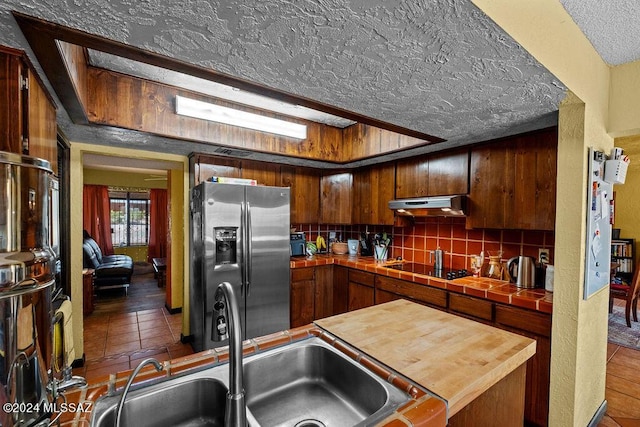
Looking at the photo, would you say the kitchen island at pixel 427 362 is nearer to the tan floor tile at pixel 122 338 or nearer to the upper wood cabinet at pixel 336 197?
the upper wood cabinet at pixel 336 197

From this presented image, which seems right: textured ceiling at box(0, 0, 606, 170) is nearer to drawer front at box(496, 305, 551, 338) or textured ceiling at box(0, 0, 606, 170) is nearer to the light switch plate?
the light switch plate

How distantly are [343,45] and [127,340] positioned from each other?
3.79 meters

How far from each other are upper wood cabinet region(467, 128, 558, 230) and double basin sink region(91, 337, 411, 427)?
195 cm

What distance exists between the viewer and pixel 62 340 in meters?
0.86

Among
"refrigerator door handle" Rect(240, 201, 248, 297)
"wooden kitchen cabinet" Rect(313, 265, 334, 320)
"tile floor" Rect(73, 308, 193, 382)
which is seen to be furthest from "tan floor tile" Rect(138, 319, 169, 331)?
"wooden kitchen cabinet" Rect(313, 265, 334, 320)

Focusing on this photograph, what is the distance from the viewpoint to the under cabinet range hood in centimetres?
258

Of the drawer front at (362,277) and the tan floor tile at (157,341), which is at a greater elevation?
the drawer front at (362,277)

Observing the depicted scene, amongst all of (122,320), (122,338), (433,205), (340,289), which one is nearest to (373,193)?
(433,205)

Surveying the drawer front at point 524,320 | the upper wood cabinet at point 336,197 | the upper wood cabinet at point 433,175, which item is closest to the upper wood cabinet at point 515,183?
the upper wood cabinet at point 433,175

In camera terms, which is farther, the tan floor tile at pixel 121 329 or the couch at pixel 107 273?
the couch at pixel 107 273

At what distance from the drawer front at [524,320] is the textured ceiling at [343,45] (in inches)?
52.7

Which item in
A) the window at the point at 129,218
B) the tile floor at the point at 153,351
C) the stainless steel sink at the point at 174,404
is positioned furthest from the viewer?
the window at the point at 129,218

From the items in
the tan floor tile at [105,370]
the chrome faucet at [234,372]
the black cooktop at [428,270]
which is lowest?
the tan floor tile at [105,370]

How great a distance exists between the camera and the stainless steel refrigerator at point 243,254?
258 centimetres
